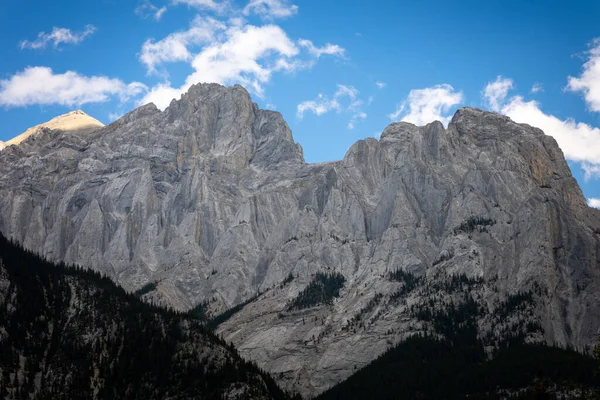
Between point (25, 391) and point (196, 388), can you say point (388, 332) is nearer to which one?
point (196, 388)

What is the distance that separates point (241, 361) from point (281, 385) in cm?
3456

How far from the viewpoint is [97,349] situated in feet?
469

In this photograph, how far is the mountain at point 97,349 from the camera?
136250mm

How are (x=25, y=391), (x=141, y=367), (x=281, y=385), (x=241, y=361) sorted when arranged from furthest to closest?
1. (x=281, y=385)
2. (x=241, y=361)
3. (x=141, y=367)
4. (x=25, y=391)

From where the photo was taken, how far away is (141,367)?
14175 cm

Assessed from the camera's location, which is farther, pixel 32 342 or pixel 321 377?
pixel 321 377

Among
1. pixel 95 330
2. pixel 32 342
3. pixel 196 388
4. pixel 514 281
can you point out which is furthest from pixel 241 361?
pixel 514 281

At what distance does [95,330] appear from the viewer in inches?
5832

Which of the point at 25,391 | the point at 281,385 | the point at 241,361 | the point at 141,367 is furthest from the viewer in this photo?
the point at 281,385

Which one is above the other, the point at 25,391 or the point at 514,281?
the point at 514,281

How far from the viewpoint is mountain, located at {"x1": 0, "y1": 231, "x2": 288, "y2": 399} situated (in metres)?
136

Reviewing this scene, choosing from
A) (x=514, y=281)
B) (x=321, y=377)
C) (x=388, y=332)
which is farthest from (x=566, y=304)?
(x=321, y=377)

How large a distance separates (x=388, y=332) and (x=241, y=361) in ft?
149

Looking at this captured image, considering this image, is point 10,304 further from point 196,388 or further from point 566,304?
point 566,304
